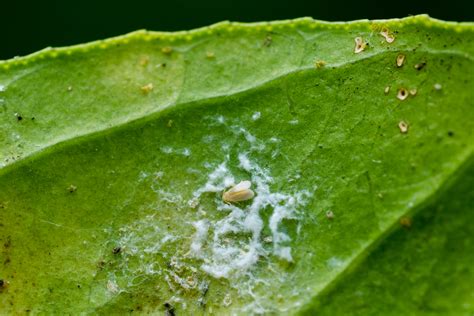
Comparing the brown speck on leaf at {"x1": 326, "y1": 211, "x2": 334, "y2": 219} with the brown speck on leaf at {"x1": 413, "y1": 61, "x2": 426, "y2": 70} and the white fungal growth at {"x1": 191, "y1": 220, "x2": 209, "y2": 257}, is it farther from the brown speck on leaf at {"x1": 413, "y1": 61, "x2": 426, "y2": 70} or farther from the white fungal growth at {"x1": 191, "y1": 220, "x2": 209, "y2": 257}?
the brown speck on leaf at {"x1": 413, "y1": 61, "x2": 426, "y2": 70}

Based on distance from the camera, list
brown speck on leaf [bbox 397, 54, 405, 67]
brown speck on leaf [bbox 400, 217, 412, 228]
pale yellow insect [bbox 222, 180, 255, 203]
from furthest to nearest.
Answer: pale yellow insect [bbox 222, 180, 255, 203]
brown speck on leaf [bbox 397, 54, 405, 67]
brown speck on leaf [bbox 400, 217, 412, 228]

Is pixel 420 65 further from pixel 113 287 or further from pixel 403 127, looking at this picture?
pixel 113 287

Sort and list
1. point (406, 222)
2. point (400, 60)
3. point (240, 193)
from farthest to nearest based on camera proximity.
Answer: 1. point (240, 193)
2. point (400, 60)
3. point (406, 222)

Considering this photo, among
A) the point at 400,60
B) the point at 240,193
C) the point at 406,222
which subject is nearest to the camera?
the point at 406,222

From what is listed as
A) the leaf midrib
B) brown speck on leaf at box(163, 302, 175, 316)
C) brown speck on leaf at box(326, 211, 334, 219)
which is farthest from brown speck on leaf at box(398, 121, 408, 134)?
brown speck on leaf at box(163, 302, 175, 316)

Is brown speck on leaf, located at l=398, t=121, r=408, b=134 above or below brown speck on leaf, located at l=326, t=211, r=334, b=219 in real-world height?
above

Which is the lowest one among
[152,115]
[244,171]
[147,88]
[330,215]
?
[330,215]

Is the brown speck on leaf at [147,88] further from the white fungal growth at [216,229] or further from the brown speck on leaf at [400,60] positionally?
the brown speck on leaf at [400,60]

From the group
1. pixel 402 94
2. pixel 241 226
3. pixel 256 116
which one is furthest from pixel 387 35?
pixel 241 226
